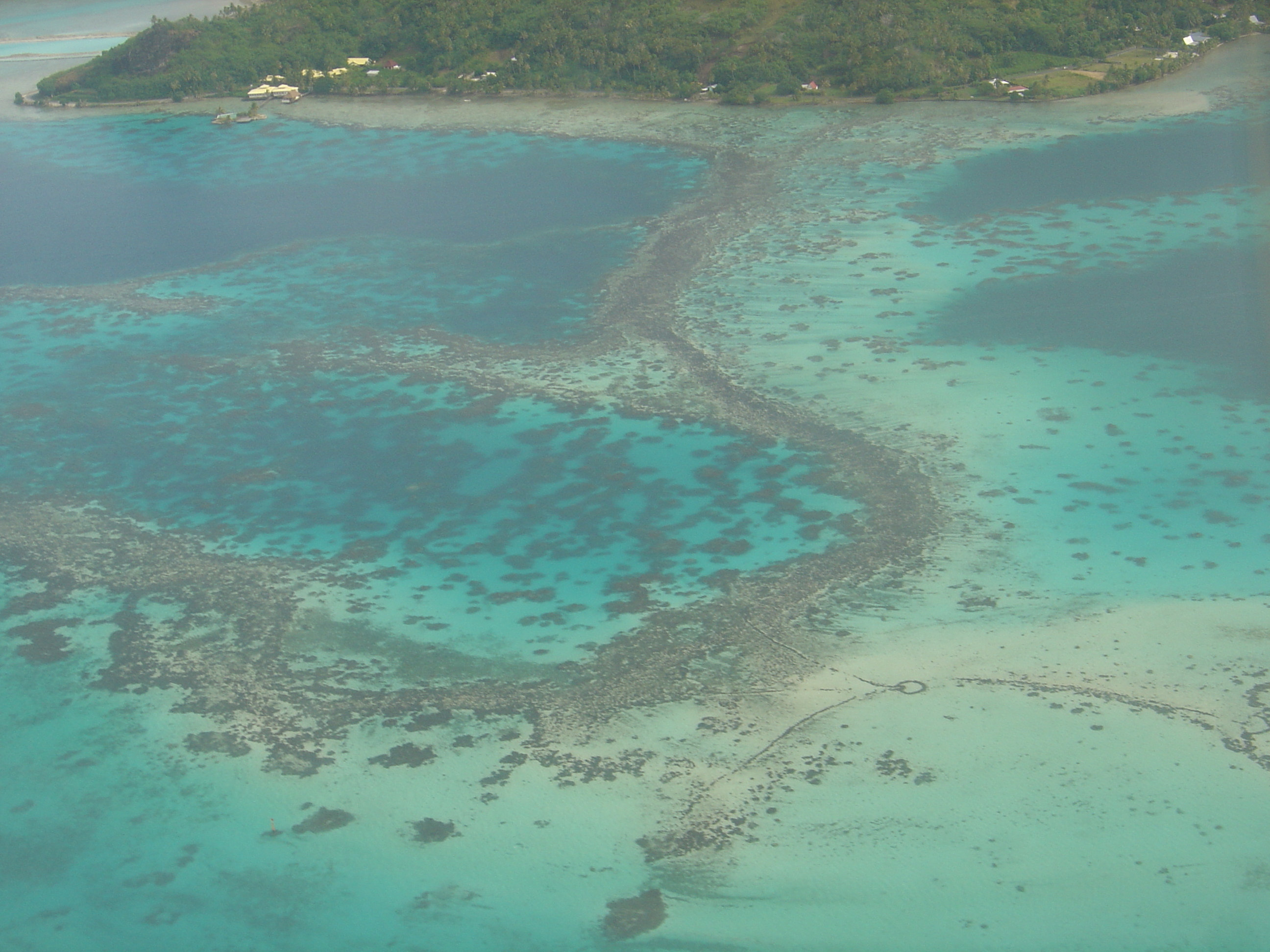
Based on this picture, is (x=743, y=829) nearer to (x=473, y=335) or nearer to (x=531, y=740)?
(x=531, y=740)

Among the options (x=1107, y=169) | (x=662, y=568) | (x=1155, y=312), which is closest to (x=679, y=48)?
(x=1107, y=169)

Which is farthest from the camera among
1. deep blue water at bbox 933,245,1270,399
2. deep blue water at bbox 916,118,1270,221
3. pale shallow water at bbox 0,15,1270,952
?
deep blue water at bbox 916,118,1270,221

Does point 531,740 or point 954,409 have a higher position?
point 954,409

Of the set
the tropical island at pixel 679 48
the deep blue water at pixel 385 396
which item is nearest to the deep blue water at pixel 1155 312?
the deep blue water at pixel 385 396

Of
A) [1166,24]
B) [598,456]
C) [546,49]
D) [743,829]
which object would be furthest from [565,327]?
[1166,24]

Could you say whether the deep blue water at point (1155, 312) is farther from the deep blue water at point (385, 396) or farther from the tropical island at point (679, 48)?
the tropical island at point (679, 48)

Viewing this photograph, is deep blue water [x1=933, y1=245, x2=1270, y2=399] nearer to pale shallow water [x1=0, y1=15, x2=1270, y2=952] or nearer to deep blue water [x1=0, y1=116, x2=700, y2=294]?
pale shallow water [x1=0, y1=15, x2=1270, y2=952]

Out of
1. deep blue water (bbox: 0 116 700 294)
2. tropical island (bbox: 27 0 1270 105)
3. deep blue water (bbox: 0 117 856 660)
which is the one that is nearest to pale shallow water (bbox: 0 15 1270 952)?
deep blue water (bbox: 0 117 856 660)
